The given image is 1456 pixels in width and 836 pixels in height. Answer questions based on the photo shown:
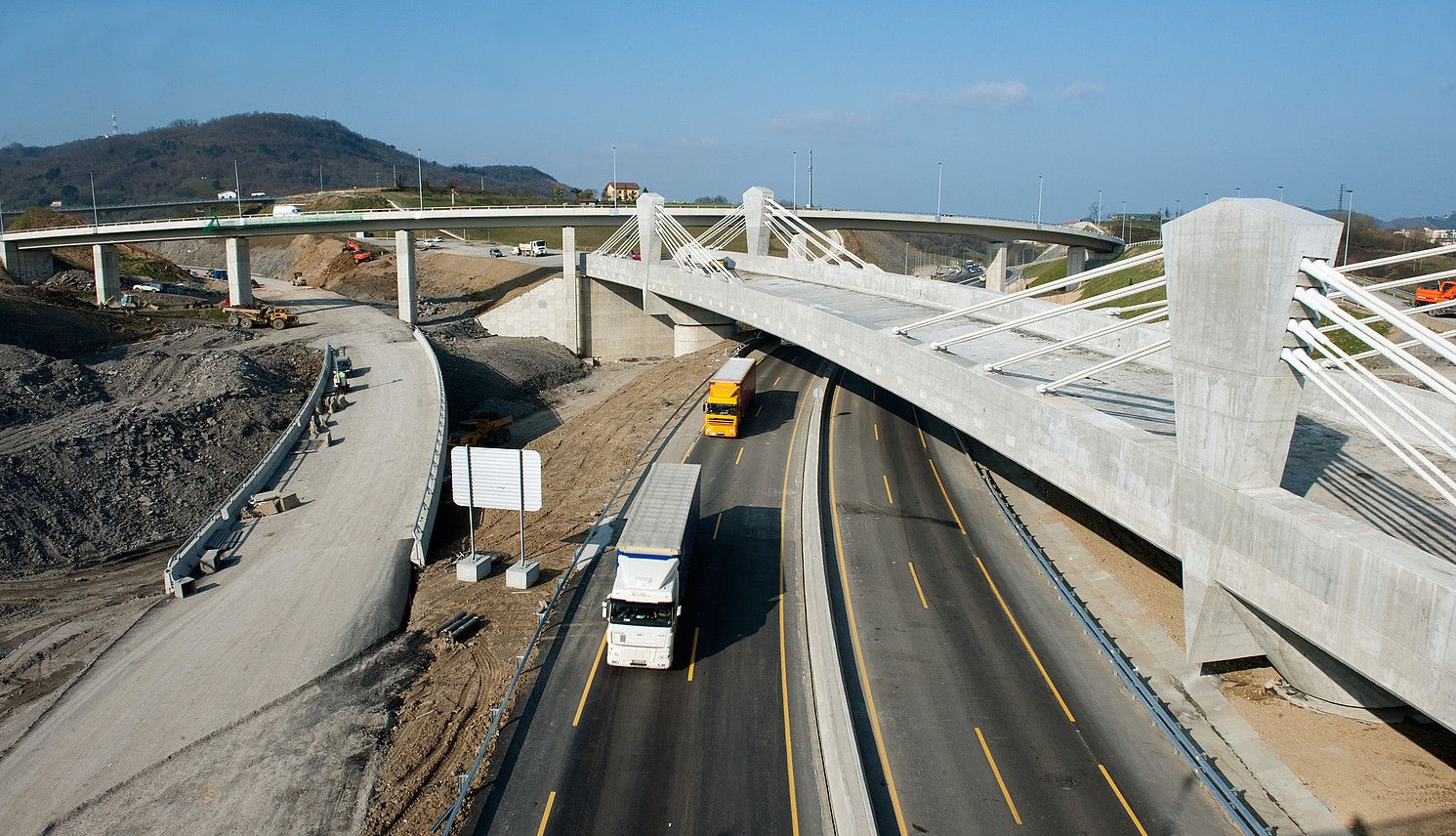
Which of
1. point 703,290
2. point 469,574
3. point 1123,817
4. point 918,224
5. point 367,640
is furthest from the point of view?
point 918,224

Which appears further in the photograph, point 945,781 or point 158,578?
point 158,578

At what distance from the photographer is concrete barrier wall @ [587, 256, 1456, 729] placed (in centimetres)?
1489

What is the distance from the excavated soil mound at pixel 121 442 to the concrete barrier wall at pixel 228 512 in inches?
76.9

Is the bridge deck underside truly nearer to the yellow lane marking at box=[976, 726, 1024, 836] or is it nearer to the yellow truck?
the yellow truck

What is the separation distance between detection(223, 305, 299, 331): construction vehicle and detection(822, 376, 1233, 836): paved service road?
52.4 metres

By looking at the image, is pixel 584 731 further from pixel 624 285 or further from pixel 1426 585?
pixel 624 285

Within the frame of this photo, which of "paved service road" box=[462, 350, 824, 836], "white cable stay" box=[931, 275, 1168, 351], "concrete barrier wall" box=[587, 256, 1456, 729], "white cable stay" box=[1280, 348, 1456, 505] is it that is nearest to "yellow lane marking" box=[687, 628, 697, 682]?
"paved service road" box=[462, 350, 824, 836]

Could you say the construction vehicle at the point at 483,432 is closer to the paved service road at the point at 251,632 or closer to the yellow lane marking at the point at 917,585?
the paved service road at the point at 251,632

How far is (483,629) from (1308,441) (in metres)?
25.9

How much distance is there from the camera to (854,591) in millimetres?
26453

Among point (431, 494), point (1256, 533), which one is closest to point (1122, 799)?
point (1256, 533)

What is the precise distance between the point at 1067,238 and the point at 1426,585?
103665 mm

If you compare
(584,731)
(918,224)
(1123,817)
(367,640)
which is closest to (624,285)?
(918,224)

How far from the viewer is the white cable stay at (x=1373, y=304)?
1565 cm
